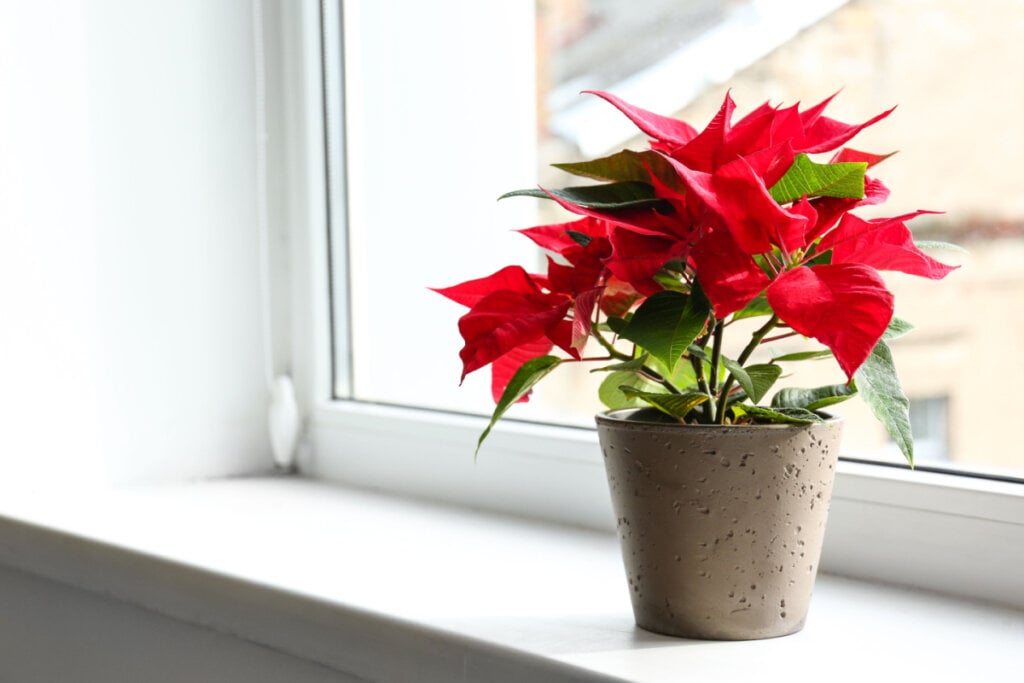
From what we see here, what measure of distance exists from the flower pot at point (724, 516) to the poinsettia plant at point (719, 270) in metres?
0.02

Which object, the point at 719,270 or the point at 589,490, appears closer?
the point at 719,270

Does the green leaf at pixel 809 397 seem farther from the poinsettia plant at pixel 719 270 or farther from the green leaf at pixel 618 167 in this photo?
the green leaf at pixel 618 167

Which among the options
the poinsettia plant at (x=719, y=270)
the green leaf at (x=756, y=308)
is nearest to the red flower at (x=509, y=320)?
the poinsettia plant at (x=719, y=270)

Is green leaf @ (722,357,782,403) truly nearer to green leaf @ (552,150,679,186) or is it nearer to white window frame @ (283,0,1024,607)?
green leaf @ (552,150,679,186)

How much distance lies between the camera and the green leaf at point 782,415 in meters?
0.64

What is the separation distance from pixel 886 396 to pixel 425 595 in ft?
1.25

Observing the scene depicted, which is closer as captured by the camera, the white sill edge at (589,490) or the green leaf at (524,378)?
the green leaf at (524,378)

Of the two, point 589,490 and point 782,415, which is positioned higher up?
point 782,415

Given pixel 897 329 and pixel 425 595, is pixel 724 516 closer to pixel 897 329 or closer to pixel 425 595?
pixel 897 329

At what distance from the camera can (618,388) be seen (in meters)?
0.73

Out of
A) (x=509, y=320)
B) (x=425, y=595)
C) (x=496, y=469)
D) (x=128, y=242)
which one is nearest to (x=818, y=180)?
(x=509, y=320)

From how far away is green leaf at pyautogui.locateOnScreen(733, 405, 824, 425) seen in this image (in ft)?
2.09

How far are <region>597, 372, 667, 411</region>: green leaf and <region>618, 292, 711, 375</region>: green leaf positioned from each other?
11 centimetres

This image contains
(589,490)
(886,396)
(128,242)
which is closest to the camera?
(886,396)
